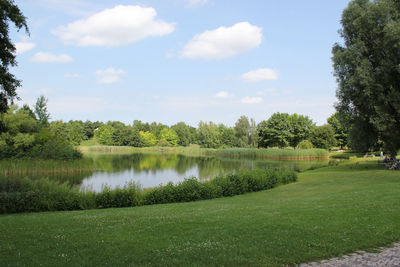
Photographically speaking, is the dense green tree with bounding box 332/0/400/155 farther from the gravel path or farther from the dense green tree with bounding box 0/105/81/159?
the dense green tree with bounding box 0/105/81/159

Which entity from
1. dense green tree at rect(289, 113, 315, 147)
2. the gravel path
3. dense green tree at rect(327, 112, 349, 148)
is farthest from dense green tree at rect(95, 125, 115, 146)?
the gravel path

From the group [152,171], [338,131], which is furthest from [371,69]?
[338,131]

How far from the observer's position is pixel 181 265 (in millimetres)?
5219

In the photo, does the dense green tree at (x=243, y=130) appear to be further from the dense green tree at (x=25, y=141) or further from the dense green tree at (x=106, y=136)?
the dense green tree at (x=25, y=141)

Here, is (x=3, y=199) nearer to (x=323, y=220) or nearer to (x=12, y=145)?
(x=323, y=220)

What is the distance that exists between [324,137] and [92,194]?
71.4 meters

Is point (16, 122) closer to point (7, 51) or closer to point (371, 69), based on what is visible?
point (7, 51)

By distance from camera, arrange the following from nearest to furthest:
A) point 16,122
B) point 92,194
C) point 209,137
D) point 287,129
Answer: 1. point 92,194
2. point 16,122
3. point 287,129
4. point 209,137

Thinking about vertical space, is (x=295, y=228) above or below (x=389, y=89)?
below

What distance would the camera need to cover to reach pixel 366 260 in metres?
5.74

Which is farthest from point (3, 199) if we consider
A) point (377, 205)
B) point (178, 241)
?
point (377, 205)

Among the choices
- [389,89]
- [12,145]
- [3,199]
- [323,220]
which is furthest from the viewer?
[12,145]

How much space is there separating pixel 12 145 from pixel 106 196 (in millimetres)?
27816

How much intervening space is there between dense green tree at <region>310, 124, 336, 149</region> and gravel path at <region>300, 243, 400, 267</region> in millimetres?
73580
